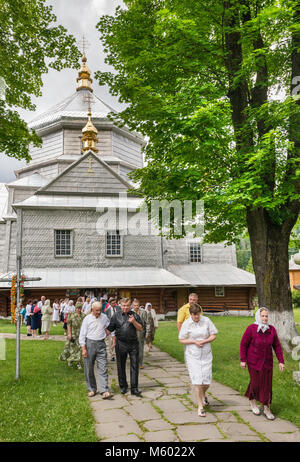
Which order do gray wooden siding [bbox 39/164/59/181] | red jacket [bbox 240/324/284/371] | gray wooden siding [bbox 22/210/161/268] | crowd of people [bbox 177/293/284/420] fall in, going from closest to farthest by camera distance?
crowd of people [bbox 177/293/284/420]
red jacket [bbox 240/324/284/371]
gray wooden siding [bbox 22/210/161/268]
gray wooden siding [bbox 39/164/59/181]

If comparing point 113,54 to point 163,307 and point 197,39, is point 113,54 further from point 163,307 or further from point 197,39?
point 163,307

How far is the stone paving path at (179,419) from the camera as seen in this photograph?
5.17m

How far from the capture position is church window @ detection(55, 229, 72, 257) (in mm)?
24844

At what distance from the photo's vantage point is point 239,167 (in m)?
9.88

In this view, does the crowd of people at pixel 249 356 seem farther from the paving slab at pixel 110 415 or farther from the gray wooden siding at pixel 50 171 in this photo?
the gray wooden siding at pixel 50 171

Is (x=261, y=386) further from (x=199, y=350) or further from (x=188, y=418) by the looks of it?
(x=188, y=418)

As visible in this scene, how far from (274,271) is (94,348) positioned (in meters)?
5.58

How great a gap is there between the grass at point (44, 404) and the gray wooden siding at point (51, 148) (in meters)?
24.7

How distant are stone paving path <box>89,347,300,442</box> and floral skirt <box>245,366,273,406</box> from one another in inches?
11.5

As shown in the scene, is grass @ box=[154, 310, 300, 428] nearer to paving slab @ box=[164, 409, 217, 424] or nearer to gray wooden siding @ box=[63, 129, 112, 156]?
paving slab @ box=[164, 409, 217, 424]

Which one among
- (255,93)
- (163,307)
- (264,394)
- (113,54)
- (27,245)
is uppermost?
(113,54)

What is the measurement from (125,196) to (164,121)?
1655 centimetres

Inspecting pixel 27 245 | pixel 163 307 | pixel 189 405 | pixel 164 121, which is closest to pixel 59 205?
pixel 27 245

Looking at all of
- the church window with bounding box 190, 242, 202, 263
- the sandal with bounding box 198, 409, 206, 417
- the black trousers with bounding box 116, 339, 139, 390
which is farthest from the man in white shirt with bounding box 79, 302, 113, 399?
the church window with bounding box 190, 242, 202, 263
